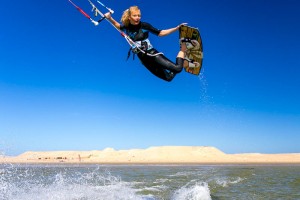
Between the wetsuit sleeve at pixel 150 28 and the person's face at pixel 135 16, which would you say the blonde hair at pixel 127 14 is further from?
the wetsuit sleeve at pixel 150 28

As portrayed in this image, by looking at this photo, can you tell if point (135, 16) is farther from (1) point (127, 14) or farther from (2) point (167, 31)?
(2) point (167, 31)

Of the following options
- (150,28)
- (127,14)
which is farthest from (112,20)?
(150,28)

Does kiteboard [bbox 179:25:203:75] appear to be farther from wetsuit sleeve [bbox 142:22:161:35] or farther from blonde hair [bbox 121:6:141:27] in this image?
blonde hair [bbox 121:6:141:27]

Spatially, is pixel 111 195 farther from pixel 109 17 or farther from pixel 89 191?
pixel 109 17

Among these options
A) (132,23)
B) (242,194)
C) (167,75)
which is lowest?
(242,194)

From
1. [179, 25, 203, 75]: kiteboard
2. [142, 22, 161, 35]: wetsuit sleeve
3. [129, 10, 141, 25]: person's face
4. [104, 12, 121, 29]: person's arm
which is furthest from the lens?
[179, 25, 203, 75]: kiteboard

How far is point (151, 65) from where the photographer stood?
9734 millimetres

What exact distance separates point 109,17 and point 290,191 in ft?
39.6

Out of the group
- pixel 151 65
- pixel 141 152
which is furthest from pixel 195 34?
pixel 141 152

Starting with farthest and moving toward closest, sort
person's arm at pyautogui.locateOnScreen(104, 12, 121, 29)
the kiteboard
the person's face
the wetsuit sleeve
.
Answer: the kiteboard < the wetsuit sleeve < person's arm at pyautogui.locateOnScreen(104, 12, 121, 29) < the person's face

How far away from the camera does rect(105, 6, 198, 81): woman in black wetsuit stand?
946cm

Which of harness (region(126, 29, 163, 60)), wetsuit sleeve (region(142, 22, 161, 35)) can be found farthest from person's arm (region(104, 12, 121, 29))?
wetsuit sleeve (region(142, 22, 161, 35))

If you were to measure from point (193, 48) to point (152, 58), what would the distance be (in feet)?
4.90

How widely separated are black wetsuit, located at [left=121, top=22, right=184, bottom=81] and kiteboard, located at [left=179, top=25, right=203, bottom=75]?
79 cm
